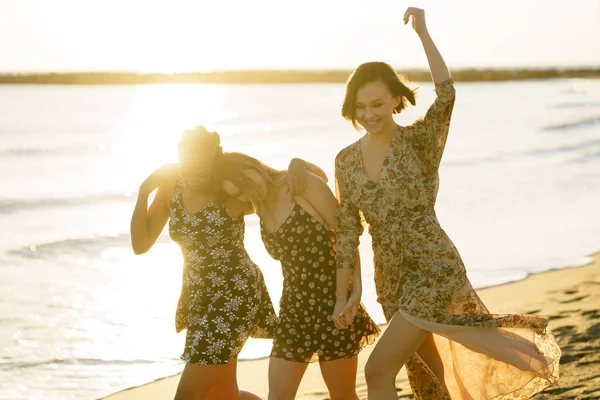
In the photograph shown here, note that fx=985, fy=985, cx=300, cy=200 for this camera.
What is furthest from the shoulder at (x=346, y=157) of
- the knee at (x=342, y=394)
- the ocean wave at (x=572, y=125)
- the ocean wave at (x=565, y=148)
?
the ocean wave at (x=572, y=125)

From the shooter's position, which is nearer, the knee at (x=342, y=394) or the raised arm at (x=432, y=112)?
the raised arm at (x=432, y=112)

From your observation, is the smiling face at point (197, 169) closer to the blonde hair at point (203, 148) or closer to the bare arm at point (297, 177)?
the blonde hair at point (203, 148)

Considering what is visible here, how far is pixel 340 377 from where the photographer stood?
4.99 metres

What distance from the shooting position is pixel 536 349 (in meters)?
4.75

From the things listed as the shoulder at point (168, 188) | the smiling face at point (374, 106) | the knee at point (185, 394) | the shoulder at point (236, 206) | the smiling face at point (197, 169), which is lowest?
the knee at point (185, 394)

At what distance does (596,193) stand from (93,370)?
12746 millimetres

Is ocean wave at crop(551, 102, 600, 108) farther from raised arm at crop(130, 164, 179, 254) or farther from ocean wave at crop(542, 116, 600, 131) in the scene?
raised arm at crop(130, 164, 179, 254)

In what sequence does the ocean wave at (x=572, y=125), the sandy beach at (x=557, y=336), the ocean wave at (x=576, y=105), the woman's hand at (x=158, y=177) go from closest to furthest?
the woman's hand at (x=158, y=177)
the sandy beach at (x=557, y=336)
the ocean wave at (x=572, y=125)
the ocean wave at (x=576, y=105)

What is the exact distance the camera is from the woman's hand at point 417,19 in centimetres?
471

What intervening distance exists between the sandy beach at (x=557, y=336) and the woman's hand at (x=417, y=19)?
9.54 feet

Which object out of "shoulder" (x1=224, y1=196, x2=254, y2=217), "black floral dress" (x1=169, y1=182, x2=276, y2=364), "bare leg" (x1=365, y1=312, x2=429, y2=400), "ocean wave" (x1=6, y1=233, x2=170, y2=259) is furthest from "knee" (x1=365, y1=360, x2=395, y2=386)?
"ocean wave" (x1=6, y1=233, x2=170, y2=259)

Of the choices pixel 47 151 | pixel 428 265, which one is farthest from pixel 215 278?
pixel 47 151

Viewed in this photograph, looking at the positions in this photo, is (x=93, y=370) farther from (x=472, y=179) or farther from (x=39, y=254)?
(x=472, y=179)

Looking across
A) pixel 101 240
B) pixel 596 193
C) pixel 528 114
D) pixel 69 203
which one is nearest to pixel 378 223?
pixel 101 240
